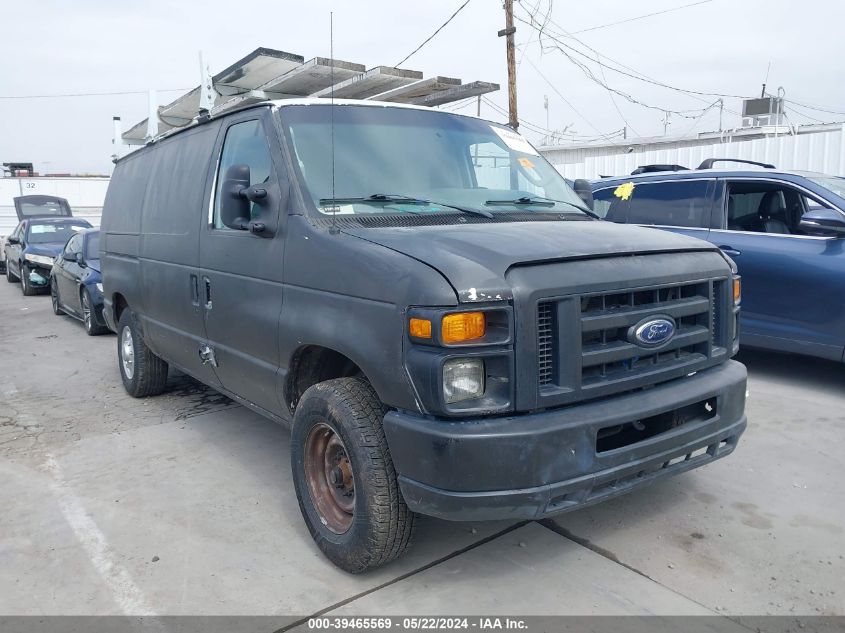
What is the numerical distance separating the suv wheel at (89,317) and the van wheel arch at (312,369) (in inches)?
264

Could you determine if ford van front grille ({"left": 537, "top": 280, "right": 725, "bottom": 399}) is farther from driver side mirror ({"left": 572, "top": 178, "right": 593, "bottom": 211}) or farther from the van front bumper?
driver side mirror ({"left": 572, "top": 178, "right": 593, "bottom": 211})

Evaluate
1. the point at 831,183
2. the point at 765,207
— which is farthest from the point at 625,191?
the point at 831,183

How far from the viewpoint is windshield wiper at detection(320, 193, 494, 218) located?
3385mm

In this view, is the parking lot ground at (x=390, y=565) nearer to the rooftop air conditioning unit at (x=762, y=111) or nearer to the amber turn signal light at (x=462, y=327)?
the amber turn signal light at (x=462, y=327)

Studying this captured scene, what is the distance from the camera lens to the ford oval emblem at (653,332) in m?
2.88

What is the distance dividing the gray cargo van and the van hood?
11mm

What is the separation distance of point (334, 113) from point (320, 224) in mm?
878

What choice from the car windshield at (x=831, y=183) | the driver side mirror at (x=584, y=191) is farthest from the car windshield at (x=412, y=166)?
the car windshield at (x=831, y=183)

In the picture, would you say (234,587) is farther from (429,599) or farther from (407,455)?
(407,455)

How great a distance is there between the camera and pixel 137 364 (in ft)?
19.4

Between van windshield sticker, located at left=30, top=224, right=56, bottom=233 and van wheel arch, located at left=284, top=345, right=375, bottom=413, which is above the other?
van windshield sticker, located at left=30, top=224, right=56, bottom=233

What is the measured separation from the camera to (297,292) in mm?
3320

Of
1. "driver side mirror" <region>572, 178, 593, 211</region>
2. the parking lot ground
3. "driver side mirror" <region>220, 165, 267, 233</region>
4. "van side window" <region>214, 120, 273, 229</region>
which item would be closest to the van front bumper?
the parking lot ground

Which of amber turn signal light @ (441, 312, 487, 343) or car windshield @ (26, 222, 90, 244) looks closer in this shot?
amber turn signal light @ (441, 312, 487, 343)
